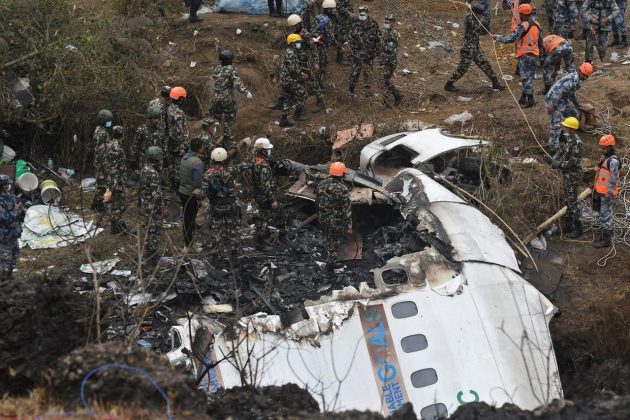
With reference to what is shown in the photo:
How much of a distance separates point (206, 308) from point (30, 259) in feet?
9.18

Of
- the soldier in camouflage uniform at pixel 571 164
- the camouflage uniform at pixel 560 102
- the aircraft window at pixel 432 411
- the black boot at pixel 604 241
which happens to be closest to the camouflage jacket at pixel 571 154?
the soldier in camouflage uniform at pixel 571 164

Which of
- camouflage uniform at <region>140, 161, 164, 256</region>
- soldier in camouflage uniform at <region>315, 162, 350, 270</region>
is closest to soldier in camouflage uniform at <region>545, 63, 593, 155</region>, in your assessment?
soldier in camouflage uniform at <region>315, 162, 350, 270</region>

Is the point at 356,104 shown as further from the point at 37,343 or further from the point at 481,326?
the point at 37,343

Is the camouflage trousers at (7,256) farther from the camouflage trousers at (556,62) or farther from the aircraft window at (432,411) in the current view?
the camouflage trousers at (556,62)

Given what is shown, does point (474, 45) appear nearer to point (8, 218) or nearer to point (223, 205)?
point (223, 205)

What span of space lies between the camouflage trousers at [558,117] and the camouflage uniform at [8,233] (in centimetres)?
683

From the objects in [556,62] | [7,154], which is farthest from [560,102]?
[7,154]

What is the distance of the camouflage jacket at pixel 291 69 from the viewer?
12570 millimetres

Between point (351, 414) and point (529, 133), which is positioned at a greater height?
point (351, 414)

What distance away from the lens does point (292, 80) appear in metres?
12.7

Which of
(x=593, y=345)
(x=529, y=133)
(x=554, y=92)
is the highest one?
(x=554, y=92)

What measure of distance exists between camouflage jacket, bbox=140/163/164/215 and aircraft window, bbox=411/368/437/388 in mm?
4028

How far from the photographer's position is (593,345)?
9266 mm

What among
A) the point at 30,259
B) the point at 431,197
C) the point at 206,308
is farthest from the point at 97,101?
the point at 431,197
